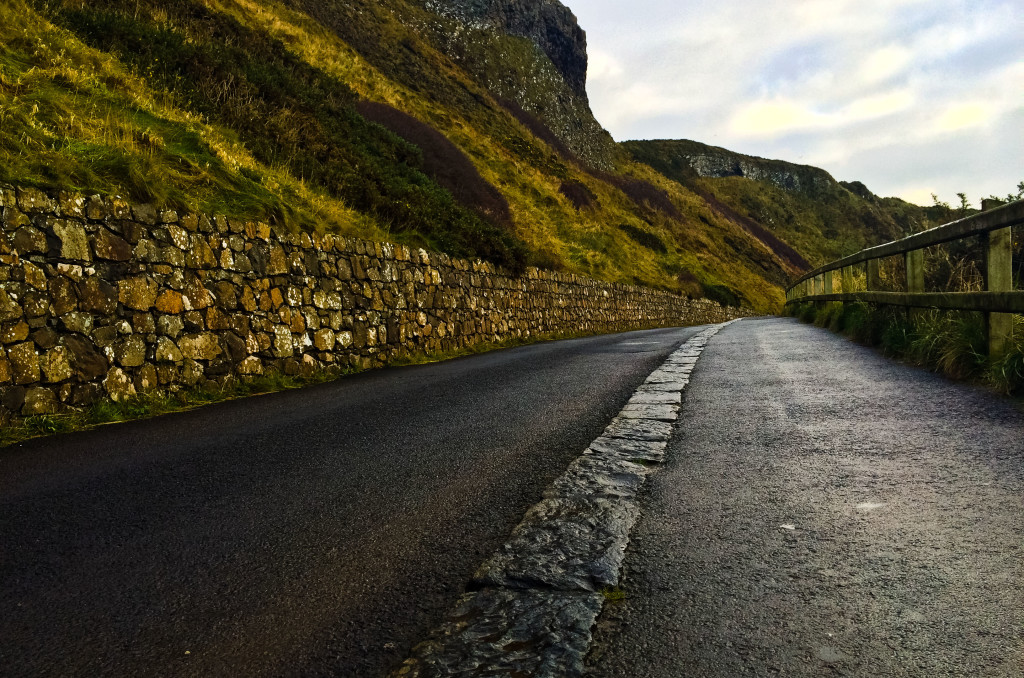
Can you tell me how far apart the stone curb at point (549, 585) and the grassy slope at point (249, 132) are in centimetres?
602

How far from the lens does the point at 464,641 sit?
1775 mm

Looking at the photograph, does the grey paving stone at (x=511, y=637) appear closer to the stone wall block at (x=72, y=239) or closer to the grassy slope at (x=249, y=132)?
→ the stone wall block at (x=72, y=239)

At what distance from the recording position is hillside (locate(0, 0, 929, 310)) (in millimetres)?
8367

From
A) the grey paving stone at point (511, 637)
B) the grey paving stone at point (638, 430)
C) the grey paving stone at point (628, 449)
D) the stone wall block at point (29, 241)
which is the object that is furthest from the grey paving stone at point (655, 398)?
the stone wall block at point (29, 241)

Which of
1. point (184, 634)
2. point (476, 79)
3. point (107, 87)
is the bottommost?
point (184, 634)

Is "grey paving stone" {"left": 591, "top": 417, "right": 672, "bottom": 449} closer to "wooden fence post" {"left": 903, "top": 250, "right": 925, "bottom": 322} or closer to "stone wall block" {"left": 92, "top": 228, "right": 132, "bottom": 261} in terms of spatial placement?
"wooden fence post" {"left": 903, "top": 250, "right": 925, "bottom": 322}

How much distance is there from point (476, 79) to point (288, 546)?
1706 inches

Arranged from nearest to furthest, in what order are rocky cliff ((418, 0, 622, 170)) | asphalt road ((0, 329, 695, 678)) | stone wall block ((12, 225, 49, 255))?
1. asphalt road ((0, 329, 695, 678))
2. stone wall block ((12, 225, 49, 255))
3. rocky cliff ((418, 0, 622, 170))

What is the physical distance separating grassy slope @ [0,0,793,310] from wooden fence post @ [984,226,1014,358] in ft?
26.4

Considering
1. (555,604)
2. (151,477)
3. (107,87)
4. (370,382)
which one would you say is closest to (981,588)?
(555,604)

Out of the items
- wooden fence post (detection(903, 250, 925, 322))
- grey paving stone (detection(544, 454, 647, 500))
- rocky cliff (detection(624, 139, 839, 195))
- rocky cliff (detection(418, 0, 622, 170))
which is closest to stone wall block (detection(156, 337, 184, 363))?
grey paving stone (detection(544, 454, 647, 500))

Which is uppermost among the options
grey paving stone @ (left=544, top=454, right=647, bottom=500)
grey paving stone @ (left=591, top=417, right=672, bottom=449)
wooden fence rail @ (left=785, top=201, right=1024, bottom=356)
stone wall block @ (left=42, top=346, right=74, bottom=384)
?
wooden fence rail @ (left=785, top=201, right=1024, bottom=356)

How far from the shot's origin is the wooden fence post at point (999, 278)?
16.4ft

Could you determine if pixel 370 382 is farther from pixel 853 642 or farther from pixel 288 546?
pixel 853 642
